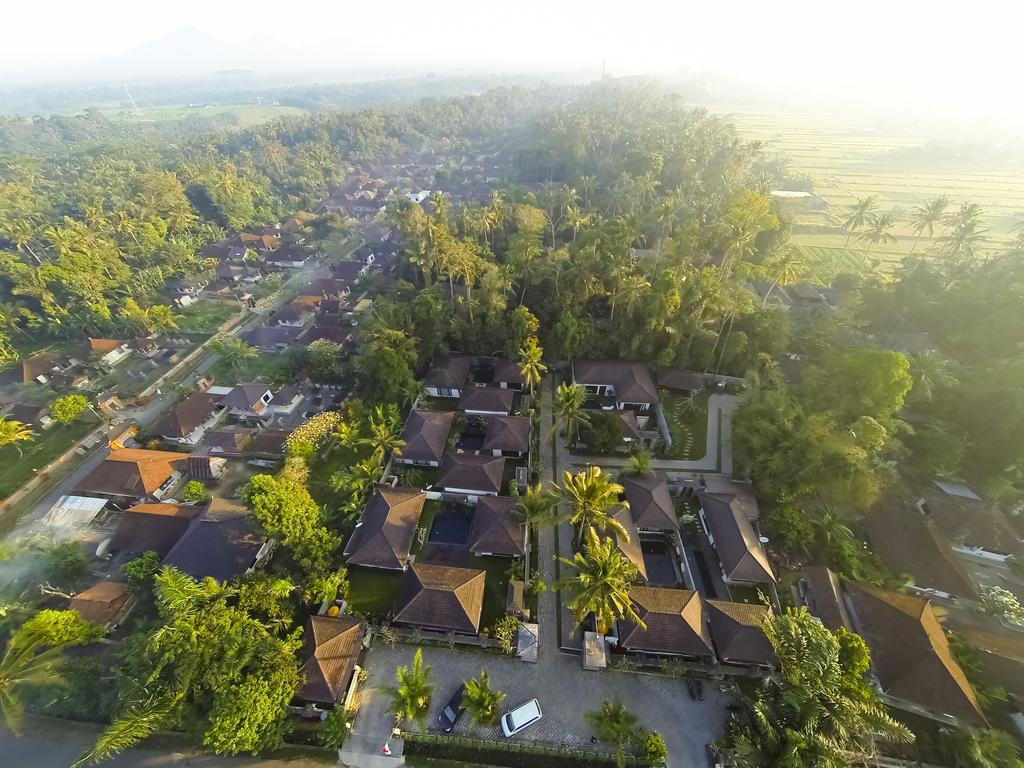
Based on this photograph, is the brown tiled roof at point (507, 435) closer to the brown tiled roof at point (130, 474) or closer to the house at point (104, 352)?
the brown tiled roof at point (130, 474)

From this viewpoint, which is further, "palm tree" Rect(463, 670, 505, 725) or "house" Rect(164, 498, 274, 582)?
"house" Rect(164, 498, 274, 582)

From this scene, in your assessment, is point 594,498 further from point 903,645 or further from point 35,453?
point 35,453

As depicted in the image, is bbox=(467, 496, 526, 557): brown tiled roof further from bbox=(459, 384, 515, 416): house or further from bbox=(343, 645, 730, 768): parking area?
bbox=(459, 384, 515, 416): house

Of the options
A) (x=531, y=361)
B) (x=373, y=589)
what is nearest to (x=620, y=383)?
(x=531, y=361)

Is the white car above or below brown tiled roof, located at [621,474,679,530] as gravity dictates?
below

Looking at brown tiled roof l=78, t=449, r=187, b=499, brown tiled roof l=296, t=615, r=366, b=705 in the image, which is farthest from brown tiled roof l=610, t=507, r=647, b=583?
brown tiled roof l=78, t=449, r=187, b=499

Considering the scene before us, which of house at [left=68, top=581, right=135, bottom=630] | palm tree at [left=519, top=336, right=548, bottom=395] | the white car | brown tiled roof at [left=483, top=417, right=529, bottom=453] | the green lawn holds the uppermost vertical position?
palm tree at [left=519, top=336, right=548, bottom=395]

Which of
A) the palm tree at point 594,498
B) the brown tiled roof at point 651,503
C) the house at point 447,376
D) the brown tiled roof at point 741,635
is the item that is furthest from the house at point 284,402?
the brown tiled roof at point 741,635
